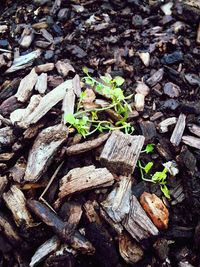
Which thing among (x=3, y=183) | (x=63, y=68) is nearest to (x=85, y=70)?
(x=63, y=68)

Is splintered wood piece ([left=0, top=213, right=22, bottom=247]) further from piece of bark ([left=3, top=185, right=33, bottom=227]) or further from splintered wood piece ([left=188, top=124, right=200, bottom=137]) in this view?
splintered wood piece ([left=188, top=124, right=200, bottom=137])

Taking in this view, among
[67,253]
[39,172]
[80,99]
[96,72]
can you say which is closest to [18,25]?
[96,72]

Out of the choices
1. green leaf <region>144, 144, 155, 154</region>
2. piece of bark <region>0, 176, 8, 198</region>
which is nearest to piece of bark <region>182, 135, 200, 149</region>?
green leaf <region>144, 144, 155, 154</region>

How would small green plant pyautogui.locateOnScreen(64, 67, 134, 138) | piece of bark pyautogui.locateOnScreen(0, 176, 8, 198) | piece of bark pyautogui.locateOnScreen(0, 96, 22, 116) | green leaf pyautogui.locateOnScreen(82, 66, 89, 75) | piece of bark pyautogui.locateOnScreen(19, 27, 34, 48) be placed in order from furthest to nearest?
piece of bark pyautogui.locateOnScreen(19, 27, 34, 48) → green leaf pyautogui.locateOnScreen(82, 66, 89, 75) → piece of bark pyautogui.locateOnScreen(0, 96, 22, 116) → small green plant pyautogui.locateOnScreen(64, 67, 134, 138) → piece of bark pyautogui.locateOnScreen(0, 176, 8, 198)

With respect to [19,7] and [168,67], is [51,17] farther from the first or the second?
[168,67]

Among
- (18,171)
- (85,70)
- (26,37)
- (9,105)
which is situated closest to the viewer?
(18,171)

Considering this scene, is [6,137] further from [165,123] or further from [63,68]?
[165,123]
